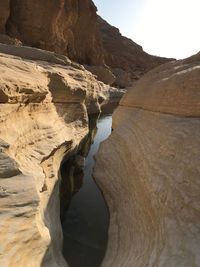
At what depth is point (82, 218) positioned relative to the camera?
4980 mm

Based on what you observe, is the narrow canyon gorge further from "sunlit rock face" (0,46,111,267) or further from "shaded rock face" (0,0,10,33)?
"shaded rock face" (0,0,10,33)

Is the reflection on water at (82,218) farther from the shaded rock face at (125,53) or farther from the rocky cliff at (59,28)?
the shaded rock face at (125,53)

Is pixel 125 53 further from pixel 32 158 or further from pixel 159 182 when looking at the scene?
pixel 159 182


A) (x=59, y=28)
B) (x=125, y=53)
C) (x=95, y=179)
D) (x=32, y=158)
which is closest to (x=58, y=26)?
(x=59, y=28)

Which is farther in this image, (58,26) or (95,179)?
(58,26)

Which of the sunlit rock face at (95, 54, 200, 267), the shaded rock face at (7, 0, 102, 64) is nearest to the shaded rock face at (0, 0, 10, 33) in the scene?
the shaded rock face at (7, 0, 102, 64)

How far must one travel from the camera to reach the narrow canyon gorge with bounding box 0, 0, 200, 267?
282 cm

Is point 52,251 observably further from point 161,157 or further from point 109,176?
point 109,176

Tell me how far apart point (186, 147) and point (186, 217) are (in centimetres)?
100

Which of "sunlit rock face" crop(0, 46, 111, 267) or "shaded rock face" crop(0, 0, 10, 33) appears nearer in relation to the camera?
"sunlit rock face" crop(0, 46, 111, 267)

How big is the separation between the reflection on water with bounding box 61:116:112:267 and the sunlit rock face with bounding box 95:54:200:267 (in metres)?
0.24

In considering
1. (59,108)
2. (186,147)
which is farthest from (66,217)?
(59,108)

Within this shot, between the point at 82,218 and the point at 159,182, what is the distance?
169cm

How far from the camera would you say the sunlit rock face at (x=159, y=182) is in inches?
116
